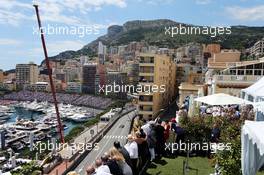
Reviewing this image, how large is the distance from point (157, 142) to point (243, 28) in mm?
180190

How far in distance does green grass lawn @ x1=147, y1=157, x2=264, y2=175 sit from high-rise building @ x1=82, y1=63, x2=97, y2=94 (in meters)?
136

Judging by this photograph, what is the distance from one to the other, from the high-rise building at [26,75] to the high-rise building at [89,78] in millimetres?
33462

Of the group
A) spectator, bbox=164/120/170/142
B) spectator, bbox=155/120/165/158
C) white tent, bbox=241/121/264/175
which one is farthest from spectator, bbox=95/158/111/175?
spectator, bbox=164/120/170/142

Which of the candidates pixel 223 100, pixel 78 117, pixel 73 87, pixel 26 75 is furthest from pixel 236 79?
pixel 26 75

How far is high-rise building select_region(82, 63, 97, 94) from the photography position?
14538cm

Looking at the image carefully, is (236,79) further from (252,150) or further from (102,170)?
(102,170)

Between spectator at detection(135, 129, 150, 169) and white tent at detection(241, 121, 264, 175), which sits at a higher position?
white tent at detection(241, 121, 264, 175)

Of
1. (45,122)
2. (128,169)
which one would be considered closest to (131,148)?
(128,169)

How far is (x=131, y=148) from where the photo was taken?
6.95 meters

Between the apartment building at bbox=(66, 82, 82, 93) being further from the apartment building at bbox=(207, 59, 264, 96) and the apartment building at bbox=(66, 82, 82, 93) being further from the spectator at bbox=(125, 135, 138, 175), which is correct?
the spectator at bbox=(125, 135, 138, 175)

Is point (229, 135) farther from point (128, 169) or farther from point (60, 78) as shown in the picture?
point (60, 78)

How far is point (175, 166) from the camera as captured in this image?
28.1 feet

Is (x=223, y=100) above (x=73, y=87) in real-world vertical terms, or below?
above

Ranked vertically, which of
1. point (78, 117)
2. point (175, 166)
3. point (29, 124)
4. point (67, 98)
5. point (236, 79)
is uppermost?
point (236, 79)
